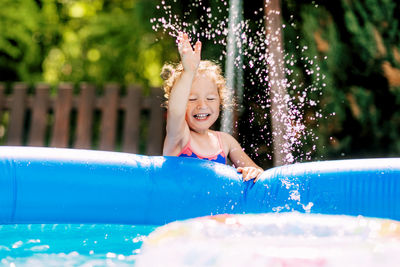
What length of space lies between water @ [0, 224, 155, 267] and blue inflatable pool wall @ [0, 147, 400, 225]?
6 cm

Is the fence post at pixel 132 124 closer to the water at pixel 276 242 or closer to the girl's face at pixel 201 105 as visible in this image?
the girl's face at pixel 201 105

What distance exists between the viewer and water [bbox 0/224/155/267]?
2400 mm

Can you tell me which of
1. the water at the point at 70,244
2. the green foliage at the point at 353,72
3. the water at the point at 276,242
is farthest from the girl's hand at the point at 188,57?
the green foliage at the point at 353,72

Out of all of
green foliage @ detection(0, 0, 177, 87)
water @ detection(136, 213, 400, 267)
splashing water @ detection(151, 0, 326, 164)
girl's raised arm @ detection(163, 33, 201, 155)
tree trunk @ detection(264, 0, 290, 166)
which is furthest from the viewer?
green foliage @ detection(0, 0, 177, 87)

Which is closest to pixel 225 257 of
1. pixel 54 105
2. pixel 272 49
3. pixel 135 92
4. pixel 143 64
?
pixel 272 49

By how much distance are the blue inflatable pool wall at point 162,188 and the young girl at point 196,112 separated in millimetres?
196

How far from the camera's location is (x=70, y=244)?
265 cm

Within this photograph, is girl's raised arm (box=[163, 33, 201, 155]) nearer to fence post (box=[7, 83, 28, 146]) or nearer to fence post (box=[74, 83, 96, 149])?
fence post (box=[74, 83, 96, 149])

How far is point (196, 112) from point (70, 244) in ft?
3.64

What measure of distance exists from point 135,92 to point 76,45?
197cm

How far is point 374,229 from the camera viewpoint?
1.79 m

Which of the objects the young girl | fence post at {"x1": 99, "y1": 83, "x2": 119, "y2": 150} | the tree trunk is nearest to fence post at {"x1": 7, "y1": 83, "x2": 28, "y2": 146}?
fence post at {"x1": 99, "y1": 83, "x2": 119, "y2": 150}

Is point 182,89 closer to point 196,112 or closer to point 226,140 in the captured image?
point 196,112

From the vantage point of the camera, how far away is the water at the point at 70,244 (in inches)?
94.5
